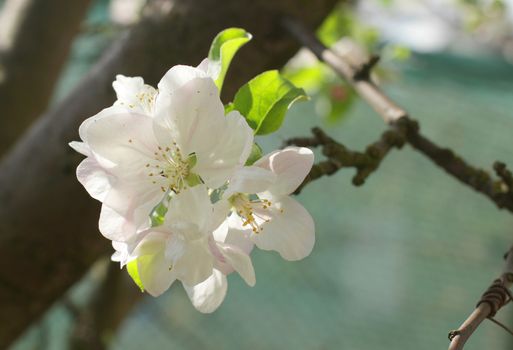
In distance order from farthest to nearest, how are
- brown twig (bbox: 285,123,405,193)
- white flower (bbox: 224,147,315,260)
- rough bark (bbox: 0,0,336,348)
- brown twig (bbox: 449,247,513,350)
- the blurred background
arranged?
the blurred background, rough bark (bbox: 0,0,336,348), brown twig (bbox: 285,123,405,193), white flower (bbox: 224,147,315,260), brown twig (bbox: 449,247,513,350)

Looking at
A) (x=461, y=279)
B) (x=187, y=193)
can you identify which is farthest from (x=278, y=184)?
(x=461, y=279)

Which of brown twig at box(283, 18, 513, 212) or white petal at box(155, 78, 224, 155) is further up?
white petal at box(155, 78, 224, 155)

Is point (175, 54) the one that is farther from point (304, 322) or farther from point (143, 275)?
point (304, 322)

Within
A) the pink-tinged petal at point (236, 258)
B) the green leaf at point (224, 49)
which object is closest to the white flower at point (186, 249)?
the pink-tinged petal at point (236, 258)

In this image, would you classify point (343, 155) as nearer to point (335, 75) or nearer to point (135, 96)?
point (135, 96)

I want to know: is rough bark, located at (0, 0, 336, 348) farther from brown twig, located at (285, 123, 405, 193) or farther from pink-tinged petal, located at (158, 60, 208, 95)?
pink-tinged petal, located at (158, 60, 208, 95)

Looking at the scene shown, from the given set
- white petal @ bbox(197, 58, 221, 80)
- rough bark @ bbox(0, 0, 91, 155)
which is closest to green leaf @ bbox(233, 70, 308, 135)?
white petal @ bbox(197, 58, 221, 80)
